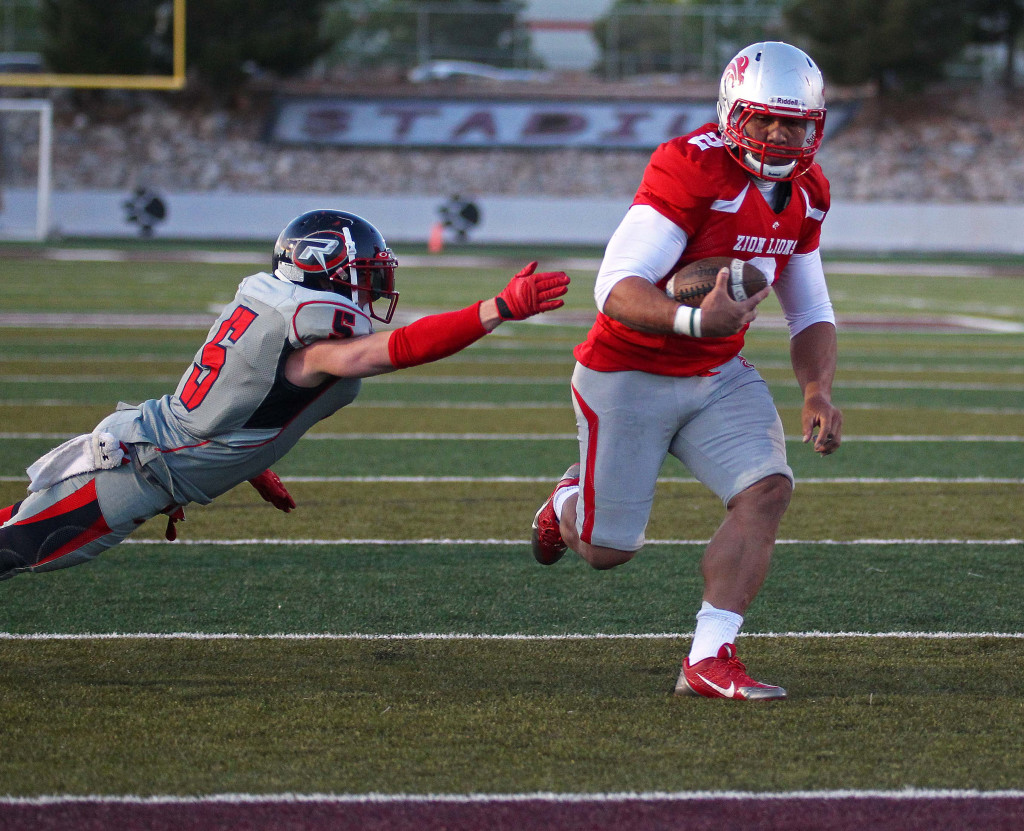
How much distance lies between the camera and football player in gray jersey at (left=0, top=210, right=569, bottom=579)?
12.3ft

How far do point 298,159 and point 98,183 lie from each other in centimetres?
550

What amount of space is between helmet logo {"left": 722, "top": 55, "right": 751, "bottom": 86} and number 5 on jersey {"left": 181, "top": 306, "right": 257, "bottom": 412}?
145 cm

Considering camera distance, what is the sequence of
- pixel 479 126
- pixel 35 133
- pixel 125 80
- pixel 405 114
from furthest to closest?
pixel 405 114 < pixel 479 126 < pixel 35 133 < pixel 125 80

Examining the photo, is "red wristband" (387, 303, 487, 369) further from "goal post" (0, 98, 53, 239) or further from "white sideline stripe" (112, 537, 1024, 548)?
"goal post" (0, 98, 53, 239)

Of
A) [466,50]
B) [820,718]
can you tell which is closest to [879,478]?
[820,718]

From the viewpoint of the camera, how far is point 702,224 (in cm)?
383

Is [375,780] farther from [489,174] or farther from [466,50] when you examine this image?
[466,50]

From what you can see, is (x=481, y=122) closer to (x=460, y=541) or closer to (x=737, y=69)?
(x=460, y=541)

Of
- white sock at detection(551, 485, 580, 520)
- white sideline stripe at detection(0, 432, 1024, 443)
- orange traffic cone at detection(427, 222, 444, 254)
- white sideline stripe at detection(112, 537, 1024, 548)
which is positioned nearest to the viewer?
white sock at detection(551, 485, 580, 520)

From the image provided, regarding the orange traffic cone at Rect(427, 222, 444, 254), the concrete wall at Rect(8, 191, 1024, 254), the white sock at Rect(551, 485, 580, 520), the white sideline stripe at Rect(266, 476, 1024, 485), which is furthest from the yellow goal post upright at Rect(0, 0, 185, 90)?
the white sock at Rect(551, 485, 580, 520)

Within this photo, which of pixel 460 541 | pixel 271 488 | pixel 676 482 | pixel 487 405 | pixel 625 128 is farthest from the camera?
pixel 625 128

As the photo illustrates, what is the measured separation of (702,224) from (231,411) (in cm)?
137

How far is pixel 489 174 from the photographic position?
1545 inches

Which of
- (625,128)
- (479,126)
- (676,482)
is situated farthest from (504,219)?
(676,482)
